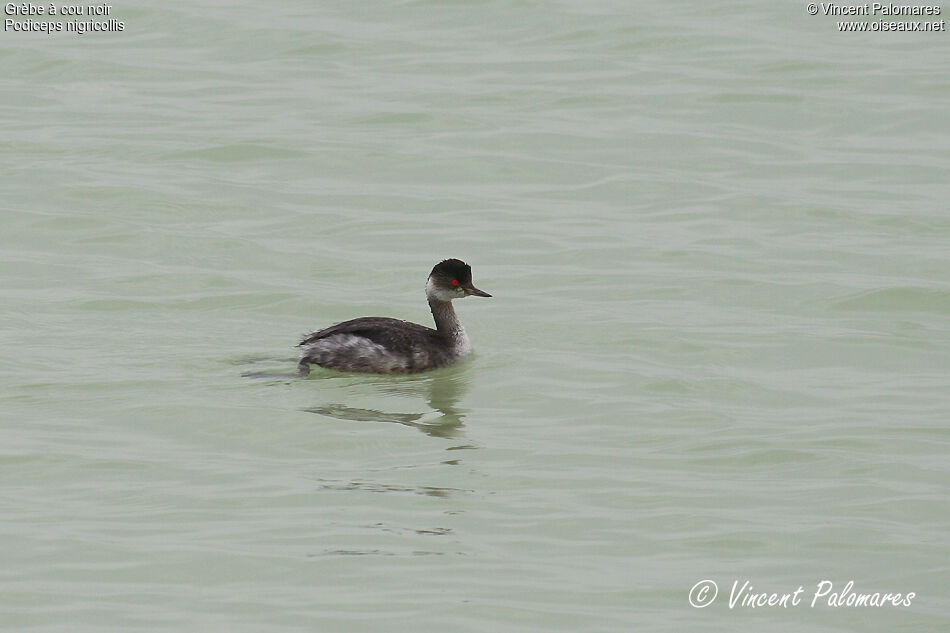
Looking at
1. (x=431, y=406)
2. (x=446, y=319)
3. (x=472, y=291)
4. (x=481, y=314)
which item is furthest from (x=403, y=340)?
(x=481, y=314)

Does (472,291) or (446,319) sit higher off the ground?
(472,291)

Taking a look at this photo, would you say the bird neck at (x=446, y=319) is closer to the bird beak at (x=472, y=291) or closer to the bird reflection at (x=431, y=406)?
the bird beak at (x=472, y=291)

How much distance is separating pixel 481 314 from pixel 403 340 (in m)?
1.50

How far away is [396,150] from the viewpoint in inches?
688

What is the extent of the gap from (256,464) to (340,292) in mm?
4245

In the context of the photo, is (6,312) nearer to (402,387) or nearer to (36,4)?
(402,387)

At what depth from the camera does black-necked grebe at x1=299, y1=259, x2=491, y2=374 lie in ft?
39.1

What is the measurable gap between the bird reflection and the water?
0.04 m

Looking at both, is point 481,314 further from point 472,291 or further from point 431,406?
point 431,406

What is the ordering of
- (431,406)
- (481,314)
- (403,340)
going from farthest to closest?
1. (481,314)
2. (403,340)
3. (431,406)

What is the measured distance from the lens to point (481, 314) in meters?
13.6

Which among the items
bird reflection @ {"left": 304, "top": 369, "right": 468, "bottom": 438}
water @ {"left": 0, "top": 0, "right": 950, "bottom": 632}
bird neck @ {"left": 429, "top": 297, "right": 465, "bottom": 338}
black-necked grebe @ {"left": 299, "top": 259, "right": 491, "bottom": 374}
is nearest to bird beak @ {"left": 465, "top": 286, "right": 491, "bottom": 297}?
black-necked grebe @ {"left": 299, "top": 259, "right": 491, "bottom": 374}

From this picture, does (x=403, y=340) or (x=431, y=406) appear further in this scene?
(x=403, y=340)

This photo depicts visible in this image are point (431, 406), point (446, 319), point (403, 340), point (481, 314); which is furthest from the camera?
point (481, 314)
